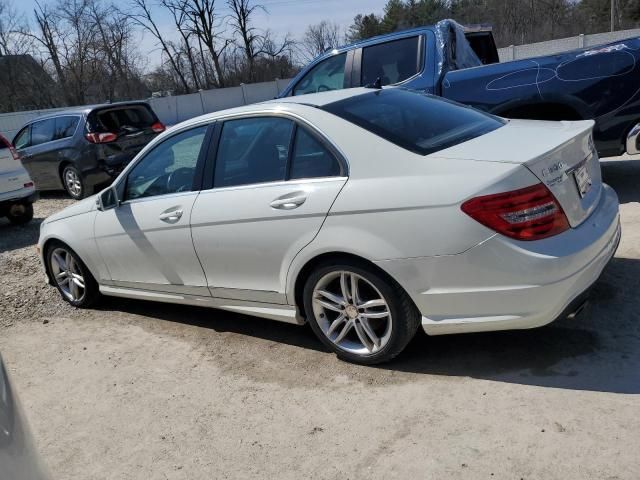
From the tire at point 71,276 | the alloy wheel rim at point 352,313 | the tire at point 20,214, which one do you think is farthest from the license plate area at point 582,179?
the tire at point 20,214

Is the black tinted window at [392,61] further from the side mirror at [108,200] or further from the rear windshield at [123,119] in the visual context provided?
the rear windshield at [123,119]

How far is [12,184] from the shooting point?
348 inches

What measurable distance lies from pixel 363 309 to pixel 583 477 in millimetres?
1402

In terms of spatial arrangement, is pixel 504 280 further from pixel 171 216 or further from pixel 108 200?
pixel 108 200

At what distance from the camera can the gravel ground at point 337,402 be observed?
2.64 meters

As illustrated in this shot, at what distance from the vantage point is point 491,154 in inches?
121

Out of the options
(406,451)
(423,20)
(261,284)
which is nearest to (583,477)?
(406,451)

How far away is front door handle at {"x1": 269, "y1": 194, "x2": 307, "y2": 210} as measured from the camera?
3.41 meters

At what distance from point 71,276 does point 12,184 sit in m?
4.42

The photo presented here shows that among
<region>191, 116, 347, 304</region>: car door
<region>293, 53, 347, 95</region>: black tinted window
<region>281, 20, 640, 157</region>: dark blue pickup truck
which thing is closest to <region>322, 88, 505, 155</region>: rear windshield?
<region>191, 116, 347, 304</region>: car door

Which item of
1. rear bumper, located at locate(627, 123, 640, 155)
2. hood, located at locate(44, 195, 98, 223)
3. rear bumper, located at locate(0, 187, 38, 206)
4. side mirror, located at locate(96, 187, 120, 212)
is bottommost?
rear bumper, located at locate(0, 187, 38, 206)

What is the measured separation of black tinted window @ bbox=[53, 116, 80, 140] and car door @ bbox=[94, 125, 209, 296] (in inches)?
270

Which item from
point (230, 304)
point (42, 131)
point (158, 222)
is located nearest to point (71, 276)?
point (158, 222)

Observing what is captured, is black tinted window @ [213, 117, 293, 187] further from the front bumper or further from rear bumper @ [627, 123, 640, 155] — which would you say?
rear bumper @ [627, 123, 640, 155]
